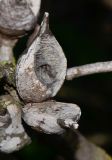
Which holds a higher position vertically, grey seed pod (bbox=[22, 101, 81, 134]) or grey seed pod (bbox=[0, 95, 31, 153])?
grey seed pod (bbox=[22, 101, 81, 134])

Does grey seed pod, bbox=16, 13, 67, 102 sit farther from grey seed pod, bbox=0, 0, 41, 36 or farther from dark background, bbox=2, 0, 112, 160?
dark background, bbox=2, 0, 112, 160

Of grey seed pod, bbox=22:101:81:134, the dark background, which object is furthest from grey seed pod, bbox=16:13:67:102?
the dark background

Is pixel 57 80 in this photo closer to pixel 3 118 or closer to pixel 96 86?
pixel 3 118

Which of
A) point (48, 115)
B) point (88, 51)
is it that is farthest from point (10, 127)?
point (88, 51)

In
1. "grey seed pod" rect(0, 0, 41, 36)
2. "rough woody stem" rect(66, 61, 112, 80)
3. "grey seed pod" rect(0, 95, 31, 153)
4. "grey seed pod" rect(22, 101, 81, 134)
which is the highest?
"grey seed pod" rect(0, 0, 41, 36)

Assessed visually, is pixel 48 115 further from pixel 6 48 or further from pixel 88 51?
pixel 88 51

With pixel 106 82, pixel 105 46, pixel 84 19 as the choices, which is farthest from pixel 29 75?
pixel 84 19

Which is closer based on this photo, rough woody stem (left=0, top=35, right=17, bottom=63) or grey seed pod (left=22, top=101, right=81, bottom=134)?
grey seed pod (left=22, top=101, right=81, bottom=134)

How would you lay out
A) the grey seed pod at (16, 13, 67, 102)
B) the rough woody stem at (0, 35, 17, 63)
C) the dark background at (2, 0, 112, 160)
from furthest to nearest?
the dark background at (2, 0, 112, 160) < the rough woody stem at (0, 35, 17, 63) < the grey seed pod at (16, 13, 67, 102)
